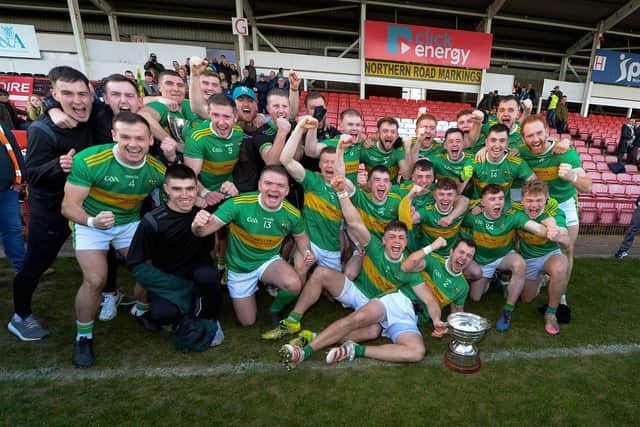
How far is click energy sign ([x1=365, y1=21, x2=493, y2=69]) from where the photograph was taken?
1505 cm

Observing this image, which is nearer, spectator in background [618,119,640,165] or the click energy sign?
spectator in background [618,119,640,165]

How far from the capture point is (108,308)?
340 centimetres

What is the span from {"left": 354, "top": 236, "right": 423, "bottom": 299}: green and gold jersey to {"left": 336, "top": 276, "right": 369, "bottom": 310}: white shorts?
1.8 inches

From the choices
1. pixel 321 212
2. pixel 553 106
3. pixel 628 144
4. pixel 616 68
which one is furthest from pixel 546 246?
pixel 616 68

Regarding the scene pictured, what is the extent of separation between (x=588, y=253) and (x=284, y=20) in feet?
59.5

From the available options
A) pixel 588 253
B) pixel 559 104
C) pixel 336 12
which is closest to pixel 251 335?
pixel 588 253

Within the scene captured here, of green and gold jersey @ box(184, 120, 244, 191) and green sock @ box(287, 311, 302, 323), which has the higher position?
green and gold jersey @ box(184, 120, 244, 191)

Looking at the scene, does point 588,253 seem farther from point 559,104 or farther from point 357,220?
point 559,104

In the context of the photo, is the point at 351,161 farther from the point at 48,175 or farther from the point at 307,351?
the point at 48,175

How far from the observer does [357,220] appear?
3.23 metres

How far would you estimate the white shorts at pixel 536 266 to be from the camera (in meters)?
3.69

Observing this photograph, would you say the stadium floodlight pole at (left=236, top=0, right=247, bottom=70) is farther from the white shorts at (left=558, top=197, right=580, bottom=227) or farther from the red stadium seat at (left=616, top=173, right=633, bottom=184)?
the red stadium seat at (left=616, top=173, right=633, bottom=184)

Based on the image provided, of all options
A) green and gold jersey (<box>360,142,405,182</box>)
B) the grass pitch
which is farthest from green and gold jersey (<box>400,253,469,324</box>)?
green and gold jersey (<box>360,142,405,182</box>)

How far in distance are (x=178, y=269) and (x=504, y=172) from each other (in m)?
3.80
